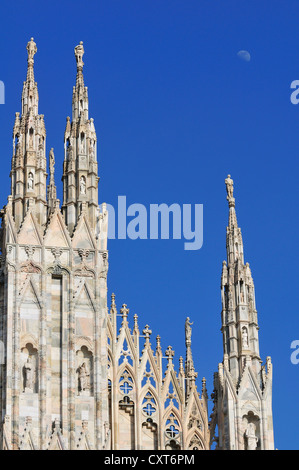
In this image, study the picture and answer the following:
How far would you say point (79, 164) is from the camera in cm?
4309

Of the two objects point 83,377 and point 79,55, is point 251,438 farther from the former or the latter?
point 79,55

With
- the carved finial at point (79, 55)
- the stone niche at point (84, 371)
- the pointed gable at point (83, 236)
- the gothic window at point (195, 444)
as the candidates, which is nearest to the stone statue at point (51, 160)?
the pointed gable at point (83, 236)

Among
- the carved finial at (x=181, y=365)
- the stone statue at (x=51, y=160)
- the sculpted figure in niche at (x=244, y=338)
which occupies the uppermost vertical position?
the stone statue at (x=51, y=160)

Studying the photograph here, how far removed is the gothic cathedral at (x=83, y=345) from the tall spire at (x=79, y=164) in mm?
34

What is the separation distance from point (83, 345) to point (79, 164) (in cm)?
484

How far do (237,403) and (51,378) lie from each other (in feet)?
14.6

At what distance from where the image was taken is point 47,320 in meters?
40.8

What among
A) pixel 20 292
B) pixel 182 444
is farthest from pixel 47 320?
pixel 182 444

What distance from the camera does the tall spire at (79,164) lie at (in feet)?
140

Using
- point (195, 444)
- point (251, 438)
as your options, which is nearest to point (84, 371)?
point (195, 444)

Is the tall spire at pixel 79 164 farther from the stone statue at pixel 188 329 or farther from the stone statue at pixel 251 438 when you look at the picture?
the stone statue at pixel 251 438

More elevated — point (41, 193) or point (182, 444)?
point (41, 193)

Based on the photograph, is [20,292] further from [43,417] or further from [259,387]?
[259,387]
